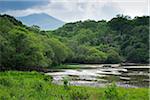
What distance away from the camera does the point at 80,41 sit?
110625 millimetres

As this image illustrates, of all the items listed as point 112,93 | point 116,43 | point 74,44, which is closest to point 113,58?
point 74,44

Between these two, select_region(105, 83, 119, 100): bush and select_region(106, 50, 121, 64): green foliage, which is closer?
select_region(105, 83, 119, 100): bush

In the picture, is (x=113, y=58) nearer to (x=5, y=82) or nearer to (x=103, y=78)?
(x=103, y=78)

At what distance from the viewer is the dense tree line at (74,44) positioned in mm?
50719

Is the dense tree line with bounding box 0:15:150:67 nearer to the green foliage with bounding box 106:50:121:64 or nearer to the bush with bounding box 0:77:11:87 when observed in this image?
the green foliage with bounding box 106:50:121:64

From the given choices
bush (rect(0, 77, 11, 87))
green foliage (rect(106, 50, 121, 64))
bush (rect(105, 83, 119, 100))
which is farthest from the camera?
green foliage (rect(106, 50, 121, 64))

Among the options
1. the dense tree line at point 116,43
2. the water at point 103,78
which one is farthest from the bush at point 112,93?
the dense tree line at point 116,43

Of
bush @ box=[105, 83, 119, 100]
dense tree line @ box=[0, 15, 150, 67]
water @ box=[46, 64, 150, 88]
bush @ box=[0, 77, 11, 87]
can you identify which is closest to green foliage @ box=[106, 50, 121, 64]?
dense tree line @ box=[0, 15, 150, 67]

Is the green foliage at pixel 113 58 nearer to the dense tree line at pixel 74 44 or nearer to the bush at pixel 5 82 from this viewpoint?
the dense tree line at pixel 74 44

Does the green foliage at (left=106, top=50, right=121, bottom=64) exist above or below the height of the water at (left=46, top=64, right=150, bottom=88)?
above

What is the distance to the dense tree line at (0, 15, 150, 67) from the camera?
5072cm

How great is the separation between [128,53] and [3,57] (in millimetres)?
48423

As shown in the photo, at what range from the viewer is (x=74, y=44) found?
8681 centimetres

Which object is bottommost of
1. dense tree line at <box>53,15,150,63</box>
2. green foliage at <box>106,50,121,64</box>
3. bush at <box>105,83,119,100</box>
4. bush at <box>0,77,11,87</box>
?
bush at <box>105,83,119,100</box>
